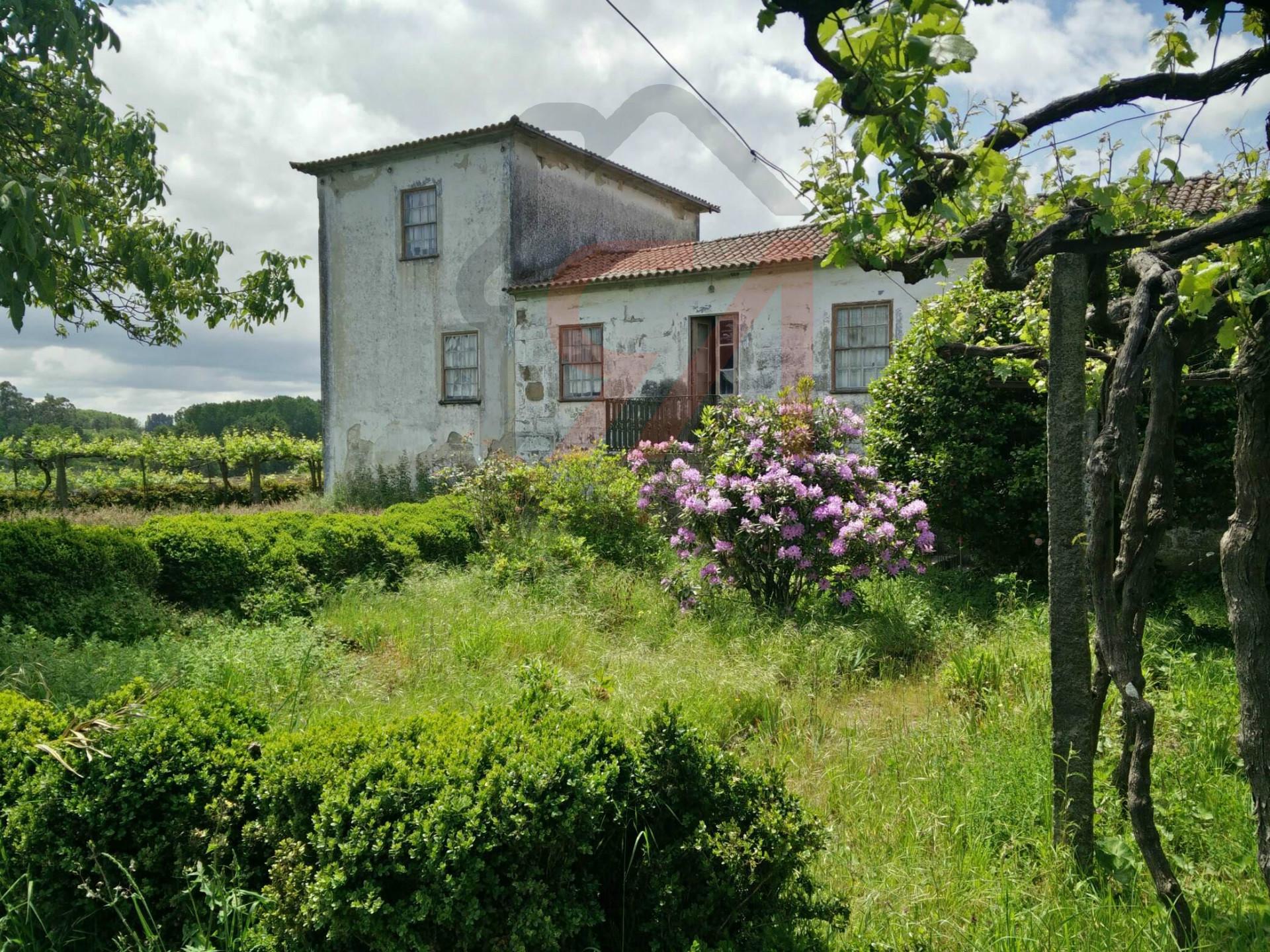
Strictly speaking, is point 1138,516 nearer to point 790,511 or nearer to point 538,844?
point 538,844

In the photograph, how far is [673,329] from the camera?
48.0 feet

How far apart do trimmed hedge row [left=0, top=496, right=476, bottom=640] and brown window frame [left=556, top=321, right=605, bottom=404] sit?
606 centimetres

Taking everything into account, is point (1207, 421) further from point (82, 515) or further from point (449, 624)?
point (82, 515)

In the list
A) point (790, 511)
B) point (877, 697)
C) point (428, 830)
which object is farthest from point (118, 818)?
point (790, 511)

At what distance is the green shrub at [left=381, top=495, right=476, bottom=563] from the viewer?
360 inches

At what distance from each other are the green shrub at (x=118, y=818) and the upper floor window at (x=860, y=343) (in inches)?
438

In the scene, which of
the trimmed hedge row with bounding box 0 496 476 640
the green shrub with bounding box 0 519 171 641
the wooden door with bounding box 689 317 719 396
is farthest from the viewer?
the wooden door with bounding box 689 317 719 396

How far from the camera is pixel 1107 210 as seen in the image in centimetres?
293

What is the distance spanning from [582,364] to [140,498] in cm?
1032

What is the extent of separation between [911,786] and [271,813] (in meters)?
2.58

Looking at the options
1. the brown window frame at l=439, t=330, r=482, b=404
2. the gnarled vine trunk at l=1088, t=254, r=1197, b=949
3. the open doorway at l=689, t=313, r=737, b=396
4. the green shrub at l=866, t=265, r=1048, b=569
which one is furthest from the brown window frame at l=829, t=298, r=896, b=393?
the gnarled vine trunk at l=1088, t=254, r=1197, b=949

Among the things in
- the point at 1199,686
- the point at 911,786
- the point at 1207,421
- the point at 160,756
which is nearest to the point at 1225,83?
the point at 911,786

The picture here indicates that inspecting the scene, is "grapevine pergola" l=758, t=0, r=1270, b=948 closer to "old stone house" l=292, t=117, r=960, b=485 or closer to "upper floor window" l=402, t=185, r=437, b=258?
"old stone house" l=292, t=117, r=960, b=485

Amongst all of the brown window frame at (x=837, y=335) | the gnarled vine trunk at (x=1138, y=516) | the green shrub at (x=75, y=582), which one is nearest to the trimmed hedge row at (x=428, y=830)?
the gnarled vine trunk at (x=1138, y=516)
